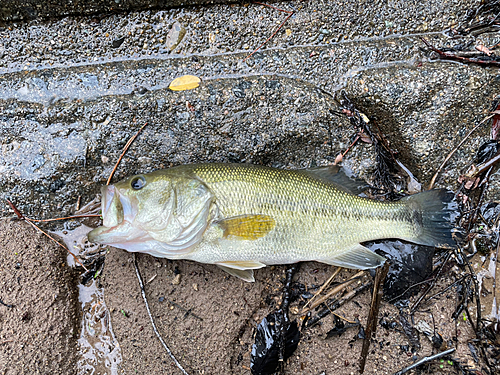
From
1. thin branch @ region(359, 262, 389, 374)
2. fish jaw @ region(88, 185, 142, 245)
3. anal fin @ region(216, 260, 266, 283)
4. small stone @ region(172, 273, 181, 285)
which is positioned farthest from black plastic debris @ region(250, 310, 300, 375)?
fish jaw @ region(88, 185, 142, 245)

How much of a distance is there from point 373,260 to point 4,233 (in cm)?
338

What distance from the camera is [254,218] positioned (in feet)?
8.21

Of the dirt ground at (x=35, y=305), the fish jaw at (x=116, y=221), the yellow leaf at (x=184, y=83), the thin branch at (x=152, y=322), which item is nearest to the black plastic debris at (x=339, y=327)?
the thin branch at (x=152, y=322)

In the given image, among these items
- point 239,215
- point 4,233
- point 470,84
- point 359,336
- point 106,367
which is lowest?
point 106,367

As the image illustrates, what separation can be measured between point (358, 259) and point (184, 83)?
2331 millimetres

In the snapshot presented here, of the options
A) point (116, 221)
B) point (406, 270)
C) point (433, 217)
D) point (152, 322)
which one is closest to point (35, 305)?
point (152, 322)

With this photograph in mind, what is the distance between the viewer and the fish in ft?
8.03

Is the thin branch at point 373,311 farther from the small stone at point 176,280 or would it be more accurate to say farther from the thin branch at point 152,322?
the small stone at point 176,280

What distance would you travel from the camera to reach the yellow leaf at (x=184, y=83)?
3053mm

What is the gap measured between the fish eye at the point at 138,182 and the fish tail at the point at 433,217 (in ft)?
7.52

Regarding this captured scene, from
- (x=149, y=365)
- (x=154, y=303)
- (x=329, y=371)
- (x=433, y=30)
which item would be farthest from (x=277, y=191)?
(x=433, y=30)

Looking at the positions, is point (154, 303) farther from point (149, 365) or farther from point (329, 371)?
point (329, 371)

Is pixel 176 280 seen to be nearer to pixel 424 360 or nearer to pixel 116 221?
pixel 116 221

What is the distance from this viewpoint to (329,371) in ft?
9.25
